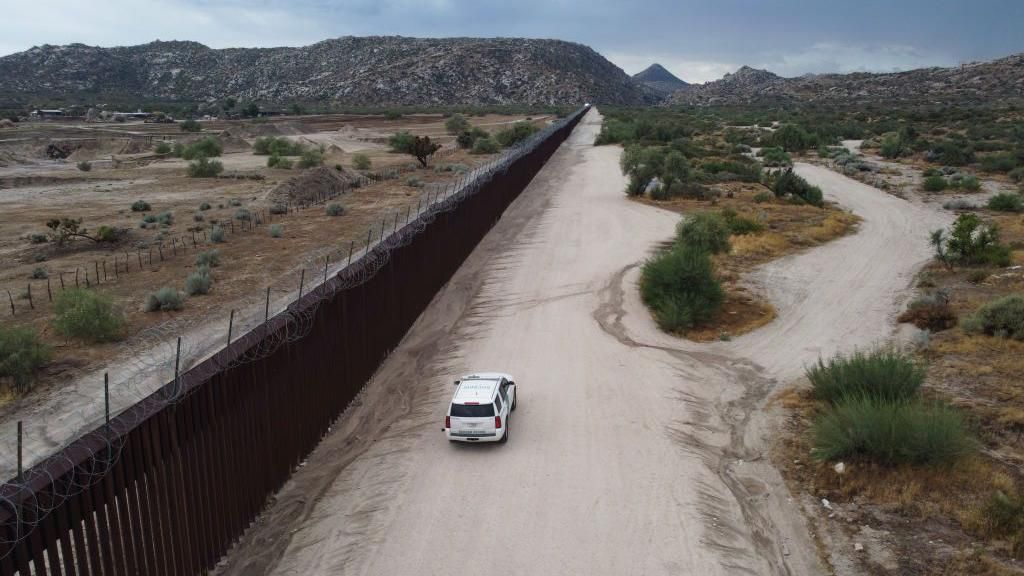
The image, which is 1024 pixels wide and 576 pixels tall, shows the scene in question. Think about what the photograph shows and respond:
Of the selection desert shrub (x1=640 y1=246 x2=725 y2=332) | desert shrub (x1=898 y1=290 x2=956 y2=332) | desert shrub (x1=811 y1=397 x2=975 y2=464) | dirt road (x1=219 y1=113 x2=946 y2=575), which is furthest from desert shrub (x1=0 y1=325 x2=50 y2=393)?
desert shrub (x1=898 y1=290 x2=956 y2=332)

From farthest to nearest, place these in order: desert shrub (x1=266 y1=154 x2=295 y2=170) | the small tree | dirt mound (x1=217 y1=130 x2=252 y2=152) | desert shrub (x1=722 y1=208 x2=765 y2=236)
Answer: dirt mound (x1=217 y1=130 x2=252 y2=152)
desert shrub (x1=266 y1=154 x2=295 y2=170)
the small tree
desert shrub (x1=722 y1=208 x2=765 y2=236)

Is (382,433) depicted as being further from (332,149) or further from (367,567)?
(332,149)

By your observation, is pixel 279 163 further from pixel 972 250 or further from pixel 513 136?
pixel 972 250

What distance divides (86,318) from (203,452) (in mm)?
10142

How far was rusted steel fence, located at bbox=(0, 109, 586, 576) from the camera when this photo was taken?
714cm

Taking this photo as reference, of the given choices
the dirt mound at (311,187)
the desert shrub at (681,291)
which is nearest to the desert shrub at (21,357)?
the desert shrub at (681,291)

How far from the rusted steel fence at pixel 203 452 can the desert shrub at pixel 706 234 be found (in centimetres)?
1430

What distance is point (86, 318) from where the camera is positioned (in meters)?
17.7

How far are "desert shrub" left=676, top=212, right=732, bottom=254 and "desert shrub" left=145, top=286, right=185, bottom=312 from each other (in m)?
17.3

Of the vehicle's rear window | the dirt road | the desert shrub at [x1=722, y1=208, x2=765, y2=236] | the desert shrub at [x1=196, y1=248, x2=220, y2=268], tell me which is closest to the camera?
the dirt road

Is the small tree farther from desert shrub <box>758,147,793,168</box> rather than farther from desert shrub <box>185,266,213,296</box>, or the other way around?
desert shrub <box>185,266,213,296</box>

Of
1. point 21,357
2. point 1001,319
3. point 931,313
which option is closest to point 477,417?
point 21,357

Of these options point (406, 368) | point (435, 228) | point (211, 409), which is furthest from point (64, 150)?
point (211, 409)

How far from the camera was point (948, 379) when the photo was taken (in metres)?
16.3
